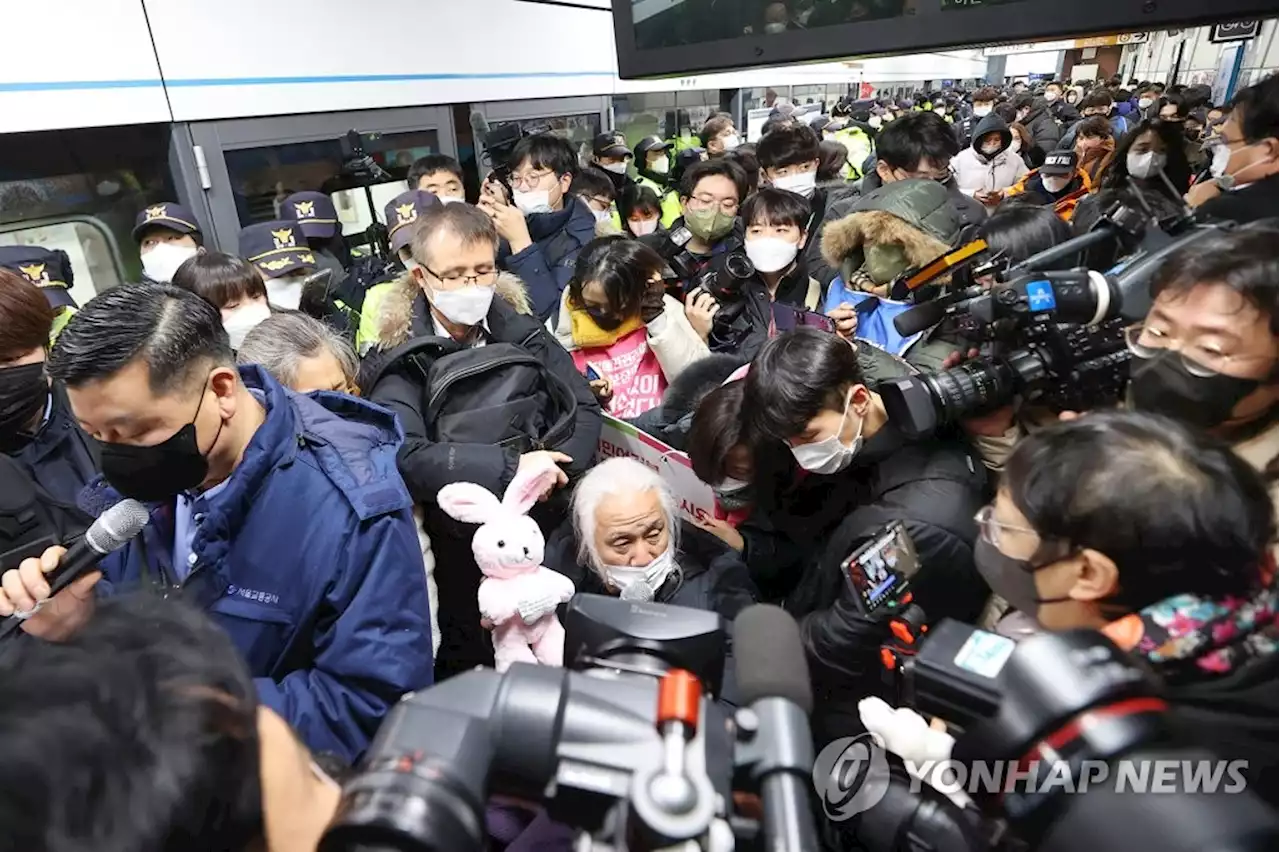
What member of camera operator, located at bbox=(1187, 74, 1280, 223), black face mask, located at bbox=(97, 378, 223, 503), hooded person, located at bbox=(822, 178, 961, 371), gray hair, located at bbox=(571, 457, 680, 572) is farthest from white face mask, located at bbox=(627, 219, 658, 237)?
black face mask, located at bbox=(97, 378, 223, 503)

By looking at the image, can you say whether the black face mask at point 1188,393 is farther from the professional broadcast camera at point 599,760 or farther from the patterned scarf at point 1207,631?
the professional broadcast camera at point 599,760

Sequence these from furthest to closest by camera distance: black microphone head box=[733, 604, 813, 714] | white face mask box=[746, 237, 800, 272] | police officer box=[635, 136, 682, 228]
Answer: police officer box=[635, 136, 682, 228] < white face mask box=[746, 237, 800, 272] < black microphone head box=[733, 604, 813, 714]

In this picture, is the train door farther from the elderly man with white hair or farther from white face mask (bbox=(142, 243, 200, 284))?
the elderly man with white hair

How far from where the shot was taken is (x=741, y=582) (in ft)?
5.19

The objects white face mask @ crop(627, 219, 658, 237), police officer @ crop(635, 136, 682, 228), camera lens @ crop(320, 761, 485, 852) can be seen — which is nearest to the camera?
camera lens @ crop(320, 761, 485, 852)

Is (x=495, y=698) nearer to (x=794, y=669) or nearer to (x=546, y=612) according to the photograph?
(x=794, y=669)

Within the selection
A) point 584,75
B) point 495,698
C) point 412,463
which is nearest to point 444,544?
point 412,463

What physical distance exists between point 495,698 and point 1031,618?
0.60 m

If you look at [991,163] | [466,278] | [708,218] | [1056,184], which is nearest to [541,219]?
A: [708,218]

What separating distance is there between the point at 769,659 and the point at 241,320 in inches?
84.6

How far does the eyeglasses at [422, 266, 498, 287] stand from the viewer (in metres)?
1.86

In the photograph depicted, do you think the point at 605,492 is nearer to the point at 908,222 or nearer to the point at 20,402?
the point at 908,222

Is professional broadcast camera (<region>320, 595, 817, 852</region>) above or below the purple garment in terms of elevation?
above

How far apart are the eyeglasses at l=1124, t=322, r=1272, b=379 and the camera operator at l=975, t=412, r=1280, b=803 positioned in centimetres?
25
